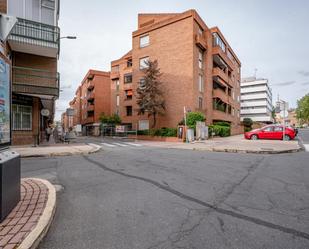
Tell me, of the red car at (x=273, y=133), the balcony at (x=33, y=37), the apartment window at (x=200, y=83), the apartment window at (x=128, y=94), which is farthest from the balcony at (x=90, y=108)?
the red car at (x=273, y=133)

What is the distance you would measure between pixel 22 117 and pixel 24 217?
14.0 metres

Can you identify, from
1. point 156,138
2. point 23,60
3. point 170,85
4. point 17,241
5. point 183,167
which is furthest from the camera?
point 170,85

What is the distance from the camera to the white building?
76625 mm

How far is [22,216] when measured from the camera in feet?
10.2

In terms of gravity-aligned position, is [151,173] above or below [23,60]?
below

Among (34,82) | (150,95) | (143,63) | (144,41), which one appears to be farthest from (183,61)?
(34,82)

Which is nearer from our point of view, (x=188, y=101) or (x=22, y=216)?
(x=22, y=216)

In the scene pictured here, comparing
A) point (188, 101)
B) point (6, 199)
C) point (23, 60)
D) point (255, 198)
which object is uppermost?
point (23, 60)

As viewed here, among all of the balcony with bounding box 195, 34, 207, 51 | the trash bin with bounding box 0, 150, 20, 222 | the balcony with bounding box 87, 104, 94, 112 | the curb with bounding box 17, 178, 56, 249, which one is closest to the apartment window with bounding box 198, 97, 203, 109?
the balcony with bounding box 195, 34, 207, 51

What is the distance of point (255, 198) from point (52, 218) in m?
3.79

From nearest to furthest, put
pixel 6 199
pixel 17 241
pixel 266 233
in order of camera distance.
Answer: pixel 17 241, pixel 266 233, pixel 6 199

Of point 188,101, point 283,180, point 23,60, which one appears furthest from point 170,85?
point 283,180

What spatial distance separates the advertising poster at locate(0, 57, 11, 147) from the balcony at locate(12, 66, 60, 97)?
445 inches

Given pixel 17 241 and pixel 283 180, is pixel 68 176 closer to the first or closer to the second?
pixel 17 241
